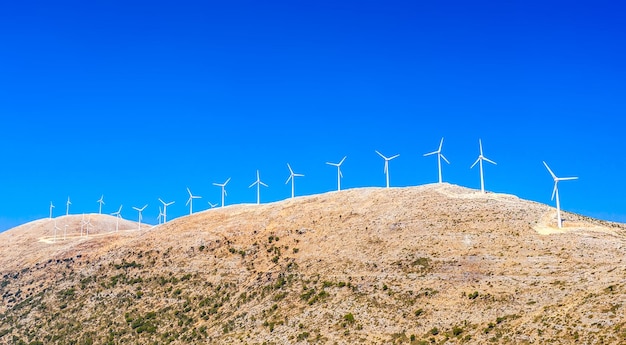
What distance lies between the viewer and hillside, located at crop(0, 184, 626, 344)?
62938 mm

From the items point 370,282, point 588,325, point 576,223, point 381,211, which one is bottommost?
point 588,325

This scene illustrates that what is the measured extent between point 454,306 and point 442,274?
892 cm

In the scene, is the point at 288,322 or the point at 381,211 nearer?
the point at 288,322

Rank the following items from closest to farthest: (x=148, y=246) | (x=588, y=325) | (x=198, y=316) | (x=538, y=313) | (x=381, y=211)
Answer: (x=588, y=325) → (x=538, y=313) → (x=198, y=316) → (x=381, y=211) → (x=148, y=246)

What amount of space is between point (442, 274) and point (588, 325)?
87.4 ft

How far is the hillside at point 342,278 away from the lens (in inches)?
2478

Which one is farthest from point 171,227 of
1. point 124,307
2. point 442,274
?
point 442,274

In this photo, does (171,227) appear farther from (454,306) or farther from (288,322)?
(454,306)

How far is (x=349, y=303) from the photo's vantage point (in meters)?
76.6

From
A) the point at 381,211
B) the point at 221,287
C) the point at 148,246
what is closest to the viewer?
the point at 221,287

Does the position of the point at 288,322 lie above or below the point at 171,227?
below

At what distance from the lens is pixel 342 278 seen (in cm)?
8481

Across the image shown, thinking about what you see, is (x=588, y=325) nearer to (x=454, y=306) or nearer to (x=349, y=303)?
(x=454, y=306)

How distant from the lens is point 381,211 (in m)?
104
